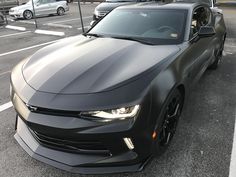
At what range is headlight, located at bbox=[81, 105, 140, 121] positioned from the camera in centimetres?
221

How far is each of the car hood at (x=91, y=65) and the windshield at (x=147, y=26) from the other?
26 cm

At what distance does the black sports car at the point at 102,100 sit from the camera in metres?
2.21

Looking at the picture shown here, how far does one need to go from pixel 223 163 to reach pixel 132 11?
2.50 meters

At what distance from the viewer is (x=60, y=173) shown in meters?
2.69

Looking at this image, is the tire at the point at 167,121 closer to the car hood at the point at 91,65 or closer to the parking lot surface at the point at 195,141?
the parking lot surface at the point at 195,141

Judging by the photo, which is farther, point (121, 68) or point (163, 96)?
point (121, 68)

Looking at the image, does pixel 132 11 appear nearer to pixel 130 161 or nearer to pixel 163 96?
pixel 163 96

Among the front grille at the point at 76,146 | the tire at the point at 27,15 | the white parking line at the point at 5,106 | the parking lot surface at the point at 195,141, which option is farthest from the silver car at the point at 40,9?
the front grille at the point at 76,146

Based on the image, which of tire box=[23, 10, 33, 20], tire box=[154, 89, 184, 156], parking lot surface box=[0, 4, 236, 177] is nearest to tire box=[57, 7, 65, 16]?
tire box=[23, 10, 33, 20]

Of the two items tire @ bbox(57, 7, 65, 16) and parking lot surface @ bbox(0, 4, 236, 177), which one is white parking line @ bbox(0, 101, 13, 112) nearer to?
parking lot surface @ bbox(0, 4, 236, 177)

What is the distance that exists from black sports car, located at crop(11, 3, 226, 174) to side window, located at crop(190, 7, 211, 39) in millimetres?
439

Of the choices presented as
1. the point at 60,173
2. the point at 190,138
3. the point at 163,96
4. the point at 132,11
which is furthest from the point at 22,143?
the point at 132,11

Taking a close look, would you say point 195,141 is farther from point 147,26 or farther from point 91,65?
point 147,26

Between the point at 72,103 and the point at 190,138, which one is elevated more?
the point at 72,103
